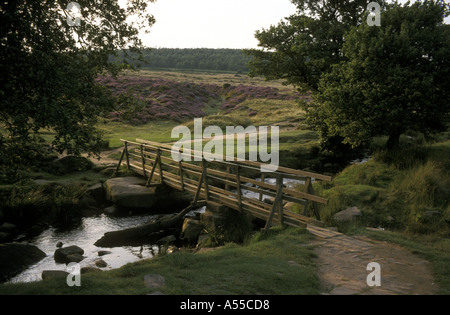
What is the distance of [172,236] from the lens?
1332cm

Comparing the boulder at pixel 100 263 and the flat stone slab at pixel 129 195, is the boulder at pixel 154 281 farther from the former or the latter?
the flat stone slab at pixel 129 195

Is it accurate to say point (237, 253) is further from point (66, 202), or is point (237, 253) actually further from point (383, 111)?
point (383, 111)

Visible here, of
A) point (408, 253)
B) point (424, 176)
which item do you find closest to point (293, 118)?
point (424, 176)

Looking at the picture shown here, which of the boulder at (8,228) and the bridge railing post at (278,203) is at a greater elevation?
the bridge railing post at (278,203)

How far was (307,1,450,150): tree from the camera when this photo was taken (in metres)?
16.4

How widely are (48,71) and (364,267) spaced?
26.5ft

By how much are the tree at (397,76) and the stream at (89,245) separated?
1125 centimetres

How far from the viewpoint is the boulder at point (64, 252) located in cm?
1116

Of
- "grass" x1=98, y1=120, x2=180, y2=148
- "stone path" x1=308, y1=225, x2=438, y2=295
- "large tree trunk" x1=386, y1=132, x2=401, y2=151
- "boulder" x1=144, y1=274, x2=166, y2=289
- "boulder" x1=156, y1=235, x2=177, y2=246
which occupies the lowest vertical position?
"boulder" x1=156, y1=235, x2=177, y2=246

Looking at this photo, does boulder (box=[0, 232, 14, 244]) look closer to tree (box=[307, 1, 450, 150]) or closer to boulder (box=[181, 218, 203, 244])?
boulder (box=[181, 218, 203, 244])

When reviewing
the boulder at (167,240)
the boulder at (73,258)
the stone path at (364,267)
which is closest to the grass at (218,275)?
the stone path at (364,267)

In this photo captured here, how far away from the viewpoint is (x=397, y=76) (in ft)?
53.3

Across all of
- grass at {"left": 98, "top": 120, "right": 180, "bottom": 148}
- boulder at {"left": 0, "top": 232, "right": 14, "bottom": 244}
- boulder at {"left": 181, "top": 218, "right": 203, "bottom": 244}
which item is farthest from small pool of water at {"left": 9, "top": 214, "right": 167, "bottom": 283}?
grass at {"left": 98, "top": 120, "right": 180, "bottom": 148}

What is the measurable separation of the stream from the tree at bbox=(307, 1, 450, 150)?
1125cm
